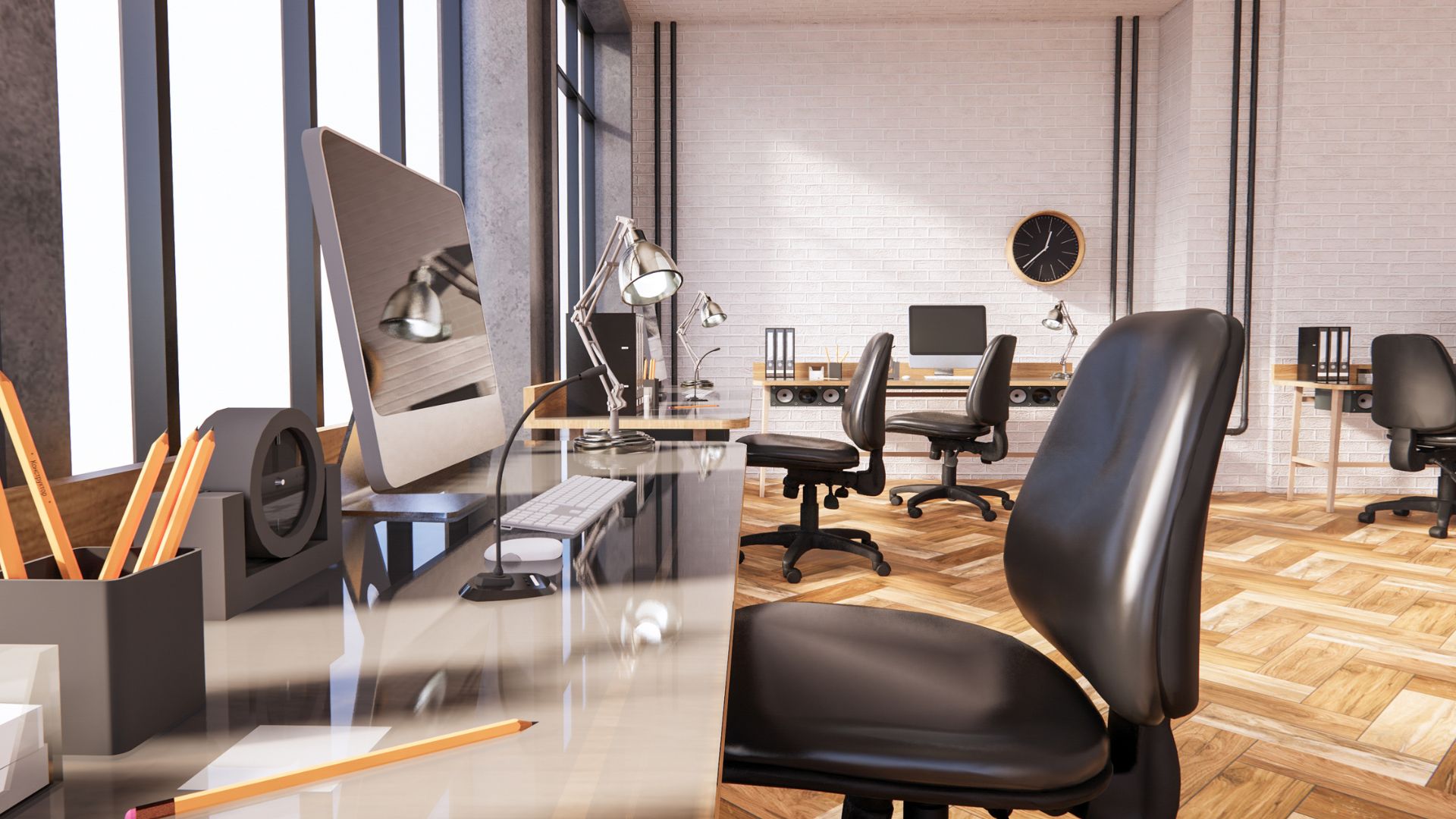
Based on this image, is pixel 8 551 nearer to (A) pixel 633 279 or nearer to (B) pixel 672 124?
(A) pixel 633 279

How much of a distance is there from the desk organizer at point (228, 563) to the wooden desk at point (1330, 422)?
5.11m

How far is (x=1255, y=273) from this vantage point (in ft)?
16.5

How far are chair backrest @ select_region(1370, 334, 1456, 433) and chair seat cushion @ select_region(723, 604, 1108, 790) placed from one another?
4122 mm

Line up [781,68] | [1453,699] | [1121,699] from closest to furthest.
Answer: [1121,699]
[1453,699]
[781,68]

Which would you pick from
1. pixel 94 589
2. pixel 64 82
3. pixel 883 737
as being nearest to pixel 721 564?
pixel 883 737

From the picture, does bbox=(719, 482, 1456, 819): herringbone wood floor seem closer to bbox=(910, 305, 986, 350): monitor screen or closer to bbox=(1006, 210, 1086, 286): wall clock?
bbox=(910, 305, 986, 350): monitor screen

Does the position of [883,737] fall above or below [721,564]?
below

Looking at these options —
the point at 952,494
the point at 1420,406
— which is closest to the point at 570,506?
the point at 952,494

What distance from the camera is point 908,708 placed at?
35.0 inches

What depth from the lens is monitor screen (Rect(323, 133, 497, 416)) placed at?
3.22ft

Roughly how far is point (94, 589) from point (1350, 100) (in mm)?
6283

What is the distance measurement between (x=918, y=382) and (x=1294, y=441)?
222 cm

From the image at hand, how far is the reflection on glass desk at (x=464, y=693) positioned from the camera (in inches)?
17.1

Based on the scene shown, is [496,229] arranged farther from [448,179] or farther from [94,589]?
[94,589]
